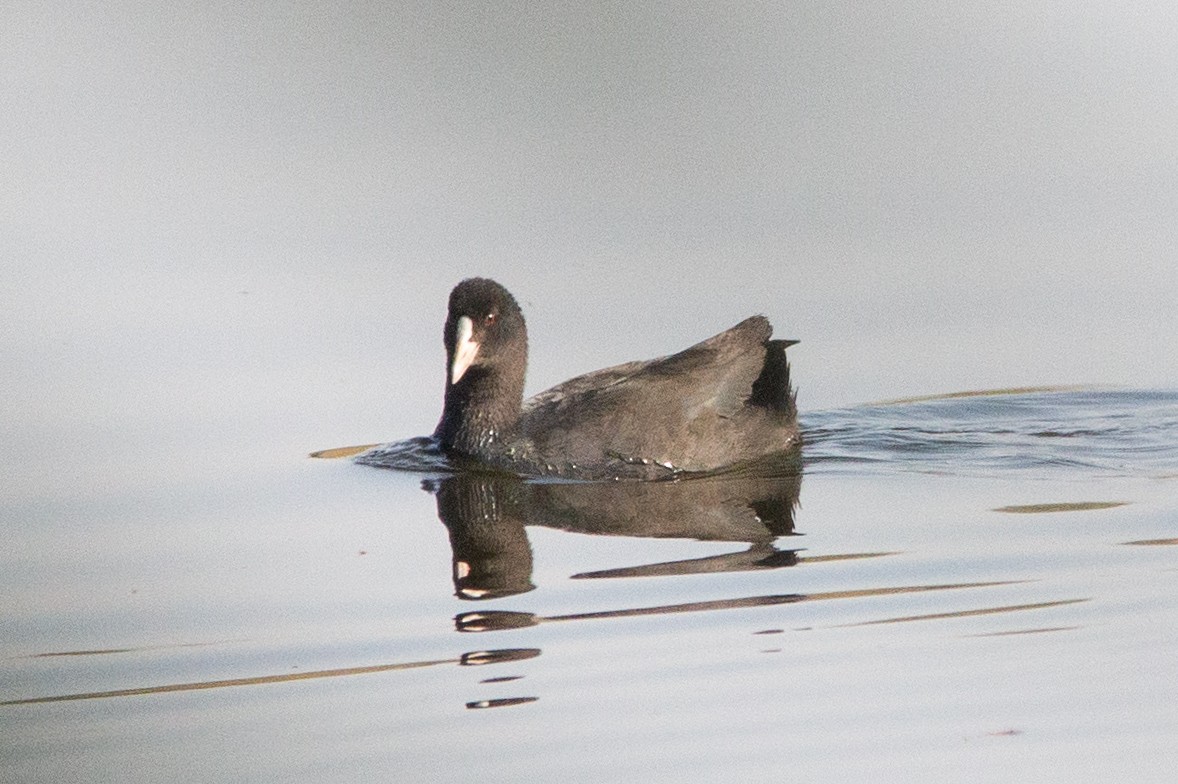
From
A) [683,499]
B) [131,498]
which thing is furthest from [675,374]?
[131,498]

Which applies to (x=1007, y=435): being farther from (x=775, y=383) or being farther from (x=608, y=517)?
(x=608, y=517)

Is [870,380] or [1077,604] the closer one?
[1077,604]

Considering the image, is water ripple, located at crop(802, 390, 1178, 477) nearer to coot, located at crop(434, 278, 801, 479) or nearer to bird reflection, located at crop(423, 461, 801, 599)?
coot, located at crop(434, 278, 801, 479)

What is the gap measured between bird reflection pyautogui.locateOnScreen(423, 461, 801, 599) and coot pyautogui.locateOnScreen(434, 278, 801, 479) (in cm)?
21

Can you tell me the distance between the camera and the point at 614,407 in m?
8.51

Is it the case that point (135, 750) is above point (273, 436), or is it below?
below

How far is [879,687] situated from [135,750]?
1971 mm

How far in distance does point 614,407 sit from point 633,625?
2665 millimetres

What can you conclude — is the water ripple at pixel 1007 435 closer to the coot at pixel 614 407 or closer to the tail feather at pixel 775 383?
the tail feather at pixel 775 383

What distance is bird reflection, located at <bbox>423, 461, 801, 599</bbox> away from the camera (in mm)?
6648

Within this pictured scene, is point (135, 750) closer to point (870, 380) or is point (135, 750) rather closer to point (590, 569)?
point (590, 569)

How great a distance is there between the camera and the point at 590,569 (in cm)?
667

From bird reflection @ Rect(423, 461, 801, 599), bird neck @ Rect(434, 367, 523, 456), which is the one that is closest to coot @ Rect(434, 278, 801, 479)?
bird neck @ Rect(434, 367, 523, 456)

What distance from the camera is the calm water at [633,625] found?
16.0 feet
